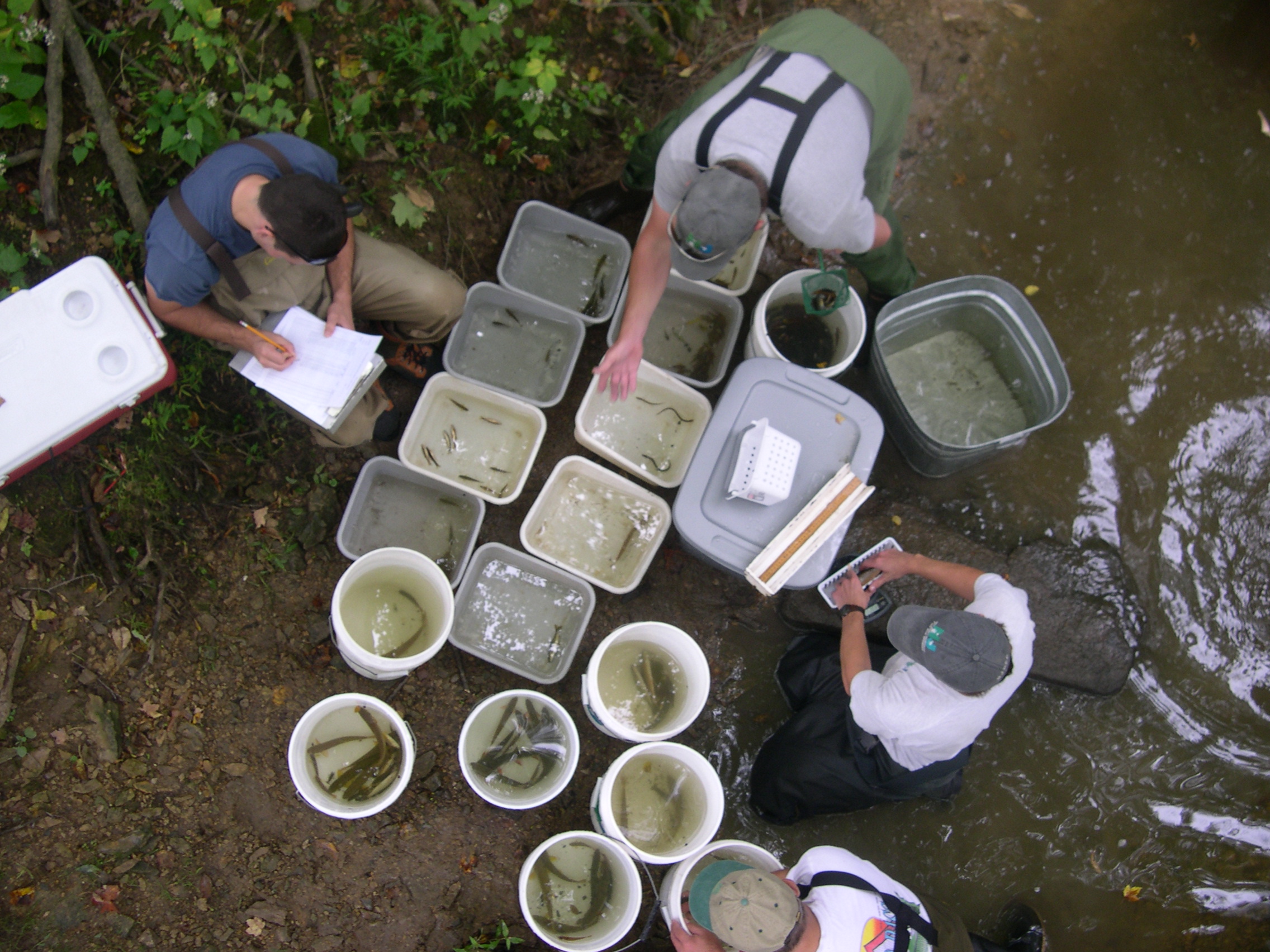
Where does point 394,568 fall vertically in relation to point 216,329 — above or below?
below

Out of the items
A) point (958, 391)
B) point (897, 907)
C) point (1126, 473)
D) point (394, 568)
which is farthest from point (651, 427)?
point (1126, 473)

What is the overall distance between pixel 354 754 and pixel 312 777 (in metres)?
0.18

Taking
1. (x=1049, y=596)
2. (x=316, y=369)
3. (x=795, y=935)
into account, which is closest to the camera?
(x=795, y=935)

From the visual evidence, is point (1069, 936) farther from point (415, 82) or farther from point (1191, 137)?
point (415, 82)

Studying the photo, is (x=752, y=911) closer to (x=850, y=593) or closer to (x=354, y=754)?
(x=850, y=593)

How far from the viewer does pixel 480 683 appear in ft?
11.0

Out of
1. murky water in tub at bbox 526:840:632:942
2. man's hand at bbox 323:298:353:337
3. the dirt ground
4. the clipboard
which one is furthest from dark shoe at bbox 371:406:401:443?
murky water in tub at bbox 526:840:632:942

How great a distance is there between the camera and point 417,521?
3398 mm

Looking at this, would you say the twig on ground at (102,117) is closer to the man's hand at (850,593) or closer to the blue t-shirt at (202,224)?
the blue t-shirt at (202,224)

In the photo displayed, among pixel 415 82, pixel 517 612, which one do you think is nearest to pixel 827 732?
pixel 517 612

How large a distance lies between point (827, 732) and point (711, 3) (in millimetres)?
3786

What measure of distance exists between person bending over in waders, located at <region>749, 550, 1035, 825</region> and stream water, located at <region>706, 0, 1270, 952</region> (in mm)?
263

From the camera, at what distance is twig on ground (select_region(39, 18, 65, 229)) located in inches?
114

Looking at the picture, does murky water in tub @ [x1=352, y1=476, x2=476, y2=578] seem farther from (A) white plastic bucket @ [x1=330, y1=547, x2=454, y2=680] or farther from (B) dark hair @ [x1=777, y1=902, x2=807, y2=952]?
(B) dark hair @ [x1=777, y1=902, x2=807, y2=952]
